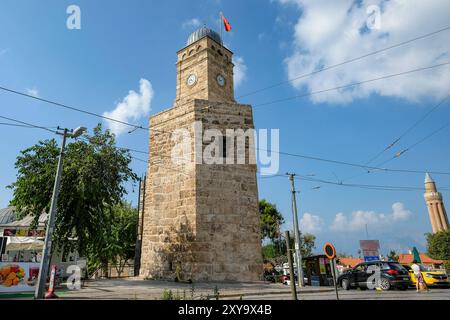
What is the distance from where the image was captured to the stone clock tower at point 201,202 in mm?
14656

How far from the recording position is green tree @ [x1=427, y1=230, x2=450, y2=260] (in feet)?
158

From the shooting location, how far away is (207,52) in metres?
19.2

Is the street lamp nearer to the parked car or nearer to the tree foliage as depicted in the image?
the parked car

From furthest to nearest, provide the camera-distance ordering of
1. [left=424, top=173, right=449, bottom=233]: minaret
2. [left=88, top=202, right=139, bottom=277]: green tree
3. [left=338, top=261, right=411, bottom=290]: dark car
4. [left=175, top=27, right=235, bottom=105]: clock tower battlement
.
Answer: [left=424, top=173, right=449, bottom=233]: minaret → [left=88, top=202, right=139, bottom=277]: green tree → [left=175, top=27, right=235, bottom=105]: clock tower battlement → [left=338, top=261, right=411, bottom=290]: dark car

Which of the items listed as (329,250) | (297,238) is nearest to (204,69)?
(297,238)

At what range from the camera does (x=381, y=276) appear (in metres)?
12.8

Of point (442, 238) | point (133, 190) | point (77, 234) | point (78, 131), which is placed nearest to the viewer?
point (78, 131)

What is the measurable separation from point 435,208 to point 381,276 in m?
69.0

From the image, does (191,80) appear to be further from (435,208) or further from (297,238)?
(435,208)

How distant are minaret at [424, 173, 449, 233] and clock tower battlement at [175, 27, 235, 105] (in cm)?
6638

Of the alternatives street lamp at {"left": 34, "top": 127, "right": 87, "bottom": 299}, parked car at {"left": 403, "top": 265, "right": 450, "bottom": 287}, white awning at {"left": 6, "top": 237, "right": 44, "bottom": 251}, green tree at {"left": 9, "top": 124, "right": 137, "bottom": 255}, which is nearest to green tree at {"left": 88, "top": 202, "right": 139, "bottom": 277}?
white awning at {"left": 6, "top": 237, "right": 44, "bottom": 251}

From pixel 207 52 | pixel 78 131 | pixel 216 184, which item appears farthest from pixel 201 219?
pixel 207 52
